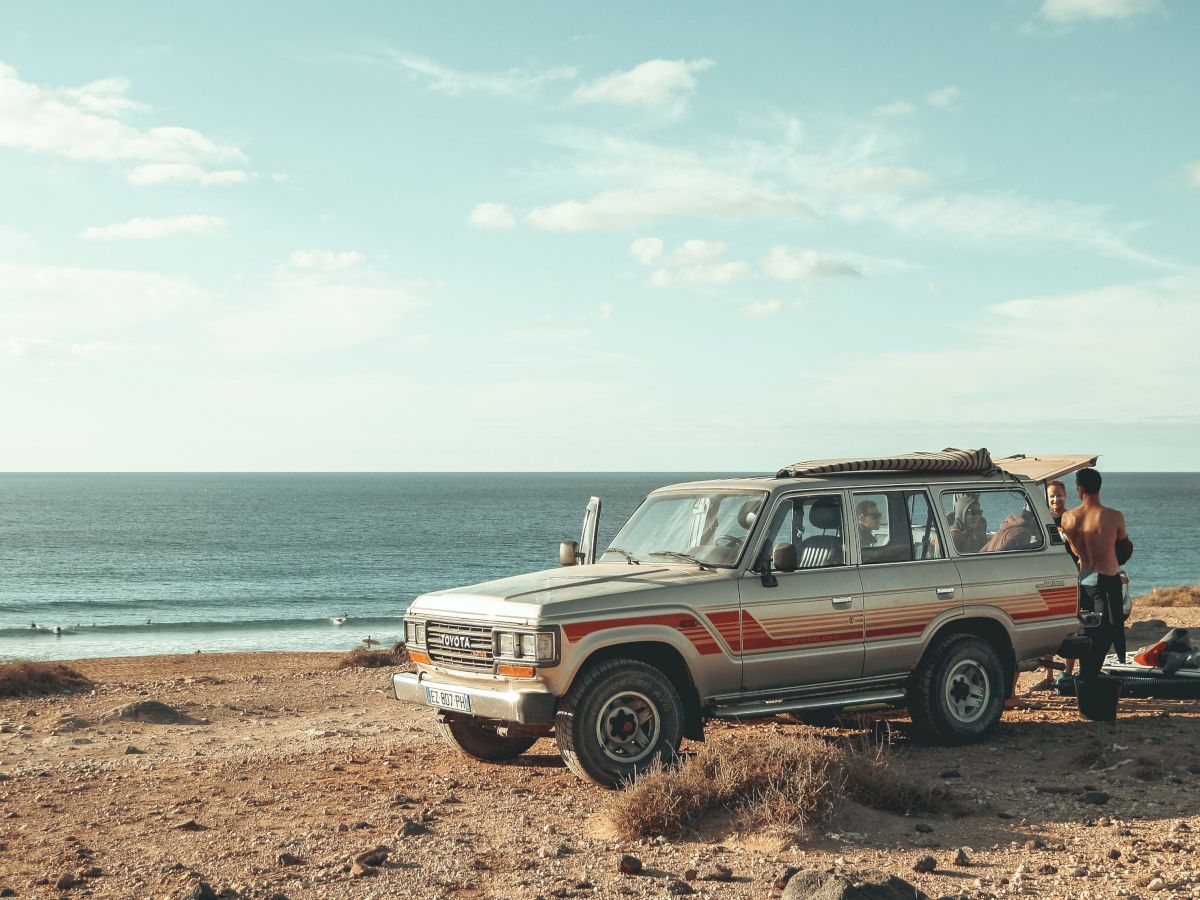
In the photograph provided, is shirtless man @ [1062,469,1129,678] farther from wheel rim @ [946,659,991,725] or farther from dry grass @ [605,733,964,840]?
dry grass @ [605,733,964,840]

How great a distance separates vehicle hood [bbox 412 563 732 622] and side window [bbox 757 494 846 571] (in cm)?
71

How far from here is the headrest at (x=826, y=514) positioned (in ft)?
28.1

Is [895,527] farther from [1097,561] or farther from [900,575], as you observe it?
[1097,561]

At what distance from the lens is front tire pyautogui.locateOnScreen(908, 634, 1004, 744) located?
28.7ft

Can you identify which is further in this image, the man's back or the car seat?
the man's back

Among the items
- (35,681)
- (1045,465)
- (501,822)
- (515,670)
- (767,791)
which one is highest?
(1045,465)

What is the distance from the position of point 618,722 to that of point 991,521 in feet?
12.2

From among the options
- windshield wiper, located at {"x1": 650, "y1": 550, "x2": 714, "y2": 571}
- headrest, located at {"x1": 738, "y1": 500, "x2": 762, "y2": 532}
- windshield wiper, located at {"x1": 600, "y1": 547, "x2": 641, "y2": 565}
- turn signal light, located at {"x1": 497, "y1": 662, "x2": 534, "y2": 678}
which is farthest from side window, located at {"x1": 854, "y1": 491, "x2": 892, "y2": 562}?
turn signal light, located at {"x1": 497, "y1": 662, "x2": 534, "y2": 678}

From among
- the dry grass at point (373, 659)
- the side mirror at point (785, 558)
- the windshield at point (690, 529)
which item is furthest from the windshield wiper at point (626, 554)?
the dry grass at point (373, 659)

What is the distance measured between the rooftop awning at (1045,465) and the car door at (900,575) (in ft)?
12.0

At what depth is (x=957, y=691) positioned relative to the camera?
8992 mm

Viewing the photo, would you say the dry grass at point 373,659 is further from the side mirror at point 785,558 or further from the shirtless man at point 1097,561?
the side mirror at point 785,558

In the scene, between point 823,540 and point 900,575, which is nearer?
point 823,540

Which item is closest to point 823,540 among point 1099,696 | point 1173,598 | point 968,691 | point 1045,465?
point 968,691
